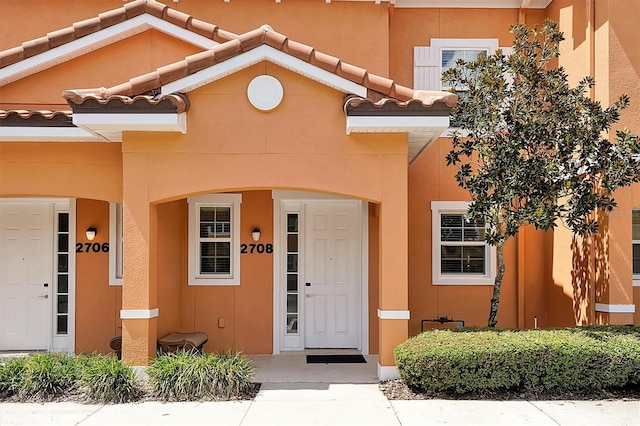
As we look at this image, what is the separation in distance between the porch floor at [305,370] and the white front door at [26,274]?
4.00 meters

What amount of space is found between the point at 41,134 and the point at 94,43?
2021 millimetres

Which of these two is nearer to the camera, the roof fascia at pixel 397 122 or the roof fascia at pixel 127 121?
the roof fascia at pixel 127 121

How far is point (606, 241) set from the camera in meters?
9.52

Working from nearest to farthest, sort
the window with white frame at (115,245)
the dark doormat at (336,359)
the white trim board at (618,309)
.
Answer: the white trim board at (618,309), the dark doormat at (336,359), the window with white frame at (115,245)

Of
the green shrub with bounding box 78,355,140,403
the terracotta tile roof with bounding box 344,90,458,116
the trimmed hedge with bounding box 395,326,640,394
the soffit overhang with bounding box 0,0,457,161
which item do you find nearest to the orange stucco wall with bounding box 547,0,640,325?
the trimmed hedge with bounding box 395,326,640,394

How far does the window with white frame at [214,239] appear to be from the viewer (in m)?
11.0

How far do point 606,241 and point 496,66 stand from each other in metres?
3.39

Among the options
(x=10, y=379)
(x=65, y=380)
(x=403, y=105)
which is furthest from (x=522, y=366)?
(x=10, y=379)

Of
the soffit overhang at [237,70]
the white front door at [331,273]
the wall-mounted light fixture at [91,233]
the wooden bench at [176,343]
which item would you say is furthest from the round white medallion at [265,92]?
the wall-mounted light fixture at [91,233]

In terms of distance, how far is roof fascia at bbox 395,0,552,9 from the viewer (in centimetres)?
1166

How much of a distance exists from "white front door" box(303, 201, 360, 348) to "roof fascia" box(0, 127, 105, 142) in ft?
14.0

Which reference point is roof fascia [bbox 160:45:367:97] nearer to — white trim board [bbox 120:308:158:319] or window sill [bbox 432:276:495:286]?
white trim board [bbox 120:308:158:319]

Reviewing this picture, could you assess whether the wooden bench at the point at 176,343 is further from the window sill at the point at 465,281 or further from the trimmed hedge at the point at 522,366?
the window sill at the point at 465,281

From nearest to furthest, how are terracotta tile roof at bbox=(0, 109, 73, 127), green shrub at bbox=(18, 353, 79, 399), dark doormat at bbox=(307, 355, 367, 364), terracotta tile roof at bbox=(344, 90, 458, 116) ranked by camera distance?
green shrub at bbox=(18, 353, 79, 399), terracotta tile roof at bbox=(344, 90, 458, 116), terracotta tile roof at bbox=(0, 109, 73, 127), dark doormat at bbox=(307, 355, 367, 364)
